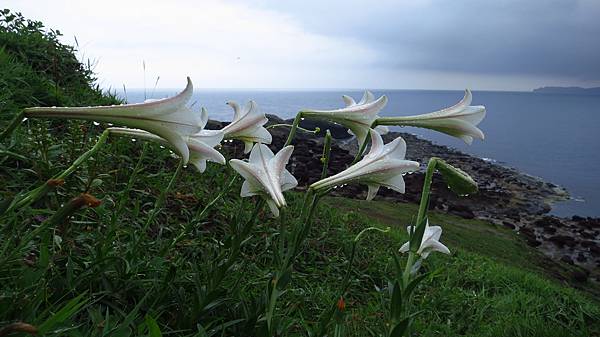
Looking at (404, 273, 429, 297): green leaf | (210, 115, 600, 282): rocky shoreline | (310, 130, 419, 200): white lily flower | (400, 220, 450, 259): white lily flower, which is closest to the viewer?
(404, 273, 429, 297): green leaf

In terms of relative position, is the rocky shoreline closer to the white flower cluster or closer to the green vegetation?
the green vegetation

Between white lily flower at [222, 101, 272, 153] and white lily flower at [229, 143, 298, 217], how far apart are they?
0.30 meters

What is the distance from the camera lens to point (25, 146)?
306cm

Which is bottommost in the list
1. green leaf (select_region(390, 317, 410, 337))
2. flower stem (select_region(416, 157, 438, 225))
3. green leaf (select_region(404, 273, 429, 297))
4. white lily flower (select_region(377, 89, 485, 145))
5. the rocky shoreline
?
the rocky shoreline

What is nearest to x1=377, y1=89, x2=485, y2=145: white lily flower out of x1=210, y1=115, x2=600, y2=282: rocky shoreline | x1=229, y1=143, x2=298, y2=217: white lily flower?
x1=229, y1=143, x2=298, y2=217: white lily flower

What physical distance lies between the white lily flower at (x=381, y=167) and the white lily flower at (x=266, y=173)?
0.53 feet

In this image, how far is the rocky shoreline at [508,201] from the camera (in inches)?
417

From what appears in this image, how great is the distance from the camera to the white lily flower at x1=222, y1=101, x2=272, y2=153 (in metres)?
1.83

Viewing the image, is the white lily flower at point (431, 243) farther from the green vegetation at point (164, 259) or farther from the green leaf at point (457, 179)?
the green leaf at point (457, 179)

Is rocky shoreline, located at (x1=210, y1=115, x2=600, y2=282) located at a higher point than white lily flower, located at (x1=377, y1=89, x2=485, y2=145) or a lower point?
lower

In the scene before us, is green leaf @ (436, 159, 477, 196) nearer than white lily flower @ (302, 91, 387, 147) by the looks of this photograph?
Yes

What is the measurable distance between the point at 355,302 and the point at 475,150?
2631 centimetres

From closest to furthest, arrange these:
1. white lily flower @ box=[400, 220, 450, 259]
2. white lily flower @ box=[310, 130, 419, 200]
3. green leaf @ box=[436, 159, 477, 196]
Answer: green leaf @ box=[436, 159, 477, 196] → white lily flower @ box=[310, 130, 419, 200] → white lily flower @ box=[400, 220, 450, 259]

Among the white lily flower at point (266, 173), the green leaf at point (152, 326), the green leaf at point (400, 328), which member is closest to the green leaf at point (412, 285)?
the green leaf at point (400, 328)
